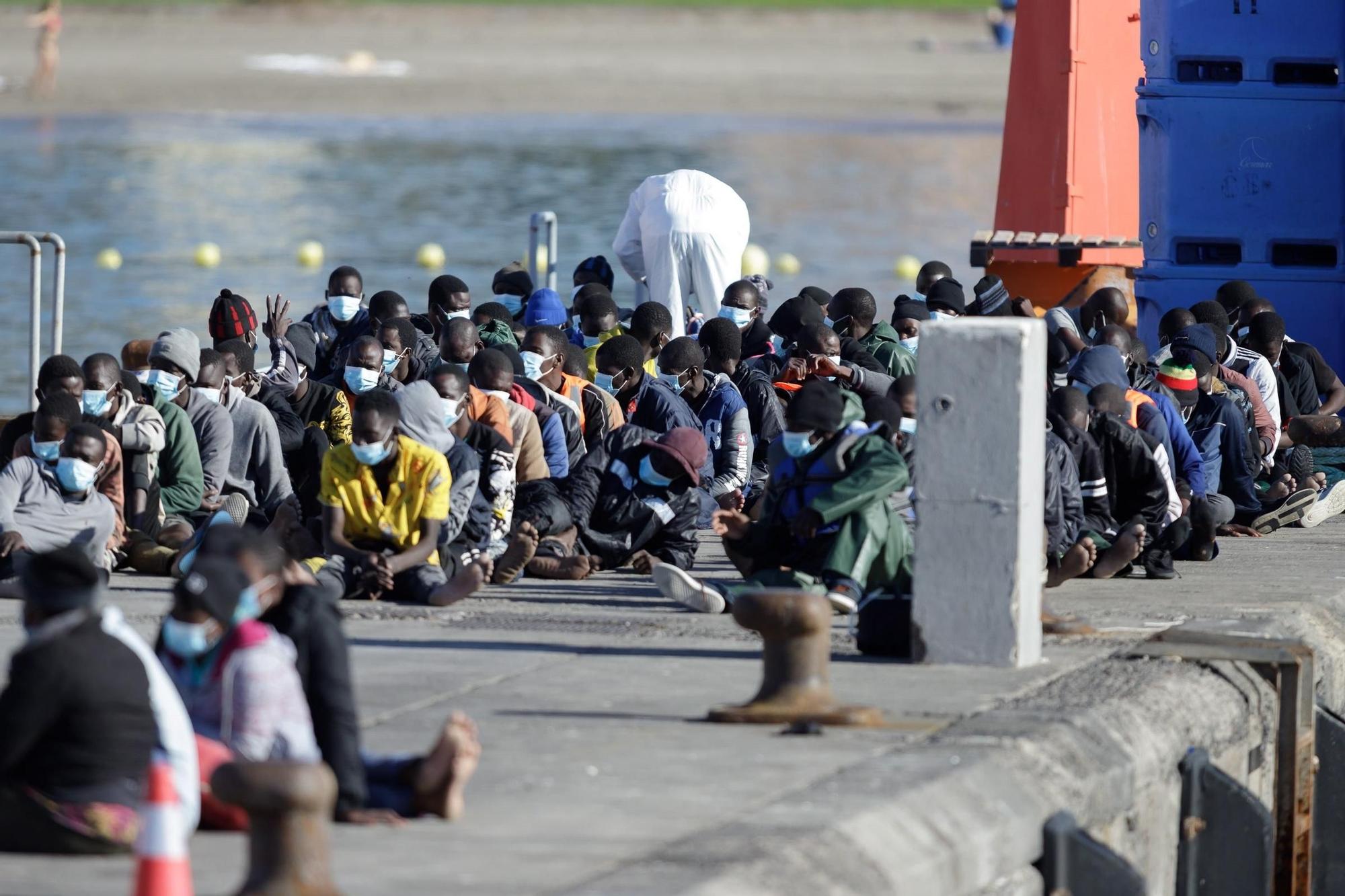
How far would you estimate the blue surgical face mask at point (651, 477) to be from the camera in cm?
1230

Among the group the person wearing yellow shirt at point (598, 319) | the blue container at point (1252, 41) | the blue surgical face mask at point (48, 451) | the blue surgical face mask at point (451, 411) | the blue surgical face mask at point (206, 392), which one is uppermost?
the blue container at point (1252, 41)

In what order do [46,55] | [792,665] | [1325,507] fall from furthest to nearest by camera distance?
[46,55] → [1325,507] → [792,665]

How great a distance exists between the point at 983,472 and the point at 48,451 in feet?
14.7

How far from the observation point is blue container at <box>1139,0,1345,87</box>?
16.5 meters

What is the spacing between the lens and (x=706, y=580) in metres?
12.1

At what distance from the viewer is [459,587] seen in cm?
1084

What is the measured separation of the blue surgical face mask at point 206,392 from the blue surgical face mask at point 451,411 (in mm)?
1503

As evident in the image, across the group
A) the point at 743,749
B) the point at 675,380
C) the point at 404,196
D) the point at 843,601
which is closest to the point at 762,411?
the point at 675,380

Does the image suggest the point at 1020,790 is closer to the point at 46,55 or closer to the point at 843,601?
the point at 843,601

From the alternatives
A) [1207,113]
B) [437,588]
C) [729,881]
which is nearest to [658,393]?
[437,588]

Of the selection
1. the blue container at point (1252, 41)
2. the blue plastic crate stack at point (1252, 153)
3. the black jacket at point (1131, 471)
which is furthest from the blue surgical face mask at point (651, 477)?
the blue container at point (1252, 41)

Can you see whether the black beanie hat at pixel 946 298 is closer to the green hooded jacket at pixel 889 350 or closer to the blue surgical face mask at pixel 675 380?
the green hooded jacket at pixel 889 350

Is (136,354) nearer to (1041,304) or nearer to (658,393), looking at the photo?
(658,393)

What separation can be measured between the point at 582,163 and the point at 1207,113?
32.6 metres
